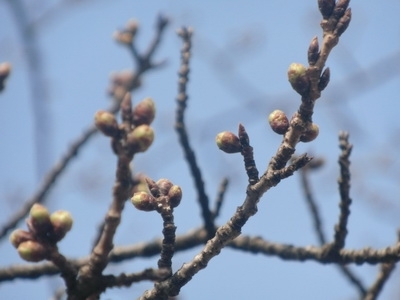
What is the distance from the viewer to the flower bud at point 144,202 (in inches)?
62.2

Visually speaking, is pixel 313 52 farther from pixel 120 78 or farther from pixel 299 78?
pixel 120 78

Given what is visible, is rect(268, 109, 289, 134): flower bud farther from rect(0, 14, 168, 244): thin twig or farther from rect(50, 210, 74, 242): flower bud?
rect(0, 14, 168, 244): thin twig

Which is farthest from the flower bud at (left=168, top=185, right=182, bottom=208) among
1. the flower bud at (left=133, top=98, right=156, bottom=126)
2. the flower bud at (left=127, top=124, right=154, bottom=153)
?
the flower bud at (left=133, top=98, right=156, bottom=126)

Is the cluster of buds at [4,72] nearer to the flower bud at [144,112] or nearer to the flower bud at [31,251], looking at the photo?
the flower bud at [144,112]

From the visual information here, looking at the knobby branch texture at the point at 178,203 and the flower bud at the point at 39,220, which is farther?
the flower bud at the point at 39,220

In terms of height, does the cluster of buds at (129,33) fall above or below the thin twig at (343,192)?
above

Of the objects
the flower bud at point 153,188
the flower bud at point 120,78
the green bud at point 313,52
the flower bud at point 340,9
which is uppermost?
the flower bud at point 120,78

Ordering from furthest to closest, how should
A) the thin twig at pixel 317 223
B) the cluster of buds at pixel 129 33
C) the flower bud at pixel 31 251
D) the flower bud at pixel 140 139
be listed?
1. the cluster of buds at pixel 129 33
2. the thin twig at pixel 317 223
3. the flower bud at pixel 140 139
4. the flower bud at pixel 31 251

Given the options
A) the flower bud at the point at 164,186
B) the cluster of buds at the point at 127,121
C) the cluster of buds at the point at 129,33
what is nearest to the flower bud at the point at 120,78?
the cluster of buds at the point at 129,33

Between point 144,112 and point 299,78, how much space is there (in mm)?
693

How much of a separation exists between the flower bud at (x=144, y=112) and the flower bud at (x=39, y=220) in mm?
476


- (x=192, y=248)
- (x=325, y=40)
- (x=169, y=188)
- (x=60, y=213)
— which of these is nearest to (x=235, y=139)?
(x=169, y=188)

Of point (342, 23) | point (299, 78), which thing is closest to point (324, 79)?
point (299, 78)

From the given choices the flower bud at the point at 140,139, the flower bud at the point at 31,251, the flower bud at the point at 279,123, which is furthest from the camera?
the flower bud at the point at 140,139
